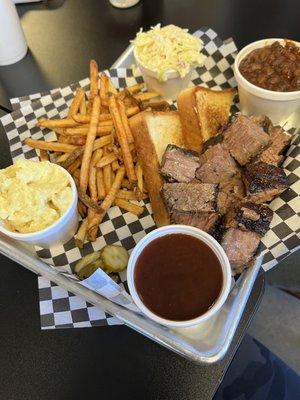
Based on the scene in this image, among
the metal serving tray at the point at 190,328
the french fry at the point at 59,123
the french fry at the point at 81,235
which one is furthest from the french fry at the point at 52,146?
the metal serving tray at the point at 190,328

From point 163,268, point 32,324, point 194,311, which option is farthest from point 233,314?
point 32,324

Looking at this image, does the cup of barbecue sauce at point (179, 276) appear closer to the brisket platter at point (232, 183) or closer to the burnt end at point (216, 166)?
the brisket platter at point (232, 183)

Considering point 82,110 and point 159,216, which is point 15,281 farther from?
point 82,110

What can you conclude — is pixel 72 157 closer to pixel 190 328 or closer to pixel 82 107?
pixel 82 107

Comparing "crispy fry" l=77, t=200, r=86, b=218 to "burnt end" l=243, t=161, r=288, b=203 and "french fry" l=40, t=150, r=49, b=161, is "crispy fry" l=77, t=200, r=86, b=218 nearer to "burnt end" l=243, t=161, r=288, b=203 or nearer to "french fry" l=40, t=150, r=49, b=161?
"french fry" l=40, t=150, r=49, b=161

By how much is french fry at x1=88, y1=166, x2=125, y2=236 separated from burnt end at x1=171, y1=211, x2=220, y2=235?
0.34 metres

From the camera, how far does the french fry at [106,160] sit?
2088mm

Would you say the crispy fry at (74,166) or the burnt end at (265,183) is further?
the crispy fry at (74,166)

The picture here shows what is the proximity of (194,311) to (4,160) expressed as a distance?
5.08ft

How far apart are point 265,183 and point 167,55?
3.35 ft

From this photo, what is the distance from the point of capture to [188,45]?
232cm

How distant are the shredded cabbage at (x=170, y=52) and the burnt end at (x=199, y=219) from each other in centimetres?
91

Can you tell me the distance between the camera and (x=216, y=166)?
6.47 feet

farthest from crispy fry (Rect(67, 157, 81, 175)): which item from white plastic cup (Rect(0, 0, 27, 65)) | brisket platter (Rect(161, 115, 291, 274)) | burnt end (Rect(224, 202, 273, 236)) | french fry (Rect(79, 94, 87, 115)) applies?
white plastic cup (Rect(0, 0, 27, 65))
